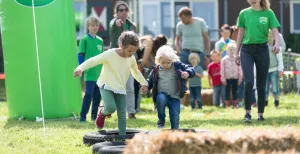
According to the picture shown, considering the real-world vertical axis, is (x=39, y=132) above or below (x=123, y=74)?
below

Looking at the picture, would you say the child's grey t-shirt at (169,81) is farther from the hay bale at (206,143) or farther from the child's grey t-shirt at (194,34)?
the child's grey t-shirt at (194,34)

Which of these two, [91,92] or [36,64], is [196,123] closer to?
[91,92]

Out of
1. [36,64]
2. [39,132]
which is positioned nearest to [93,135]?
[39,132]

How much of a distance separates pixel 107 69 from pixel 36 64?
312cm

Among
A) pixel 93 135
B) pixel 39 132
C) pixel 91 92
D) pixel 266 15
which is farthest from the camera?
pixel 91 92

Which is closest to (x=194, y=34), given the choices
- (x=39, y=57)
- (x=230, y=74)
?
(x=230, y=74)

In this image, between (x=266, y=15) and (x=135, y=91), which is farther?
(x=135, y=91)

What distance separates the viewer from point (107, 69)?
933 centimetres

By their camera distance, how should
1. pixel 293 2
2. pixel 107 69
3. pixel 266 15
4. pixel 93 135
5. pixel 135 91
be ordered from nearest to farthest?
1. pixel 93 135
2. pixel 107 69
3. pixel 266 15
4. pixel 135 91
5. pixel 293 2

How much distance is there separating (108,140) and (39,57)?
3986mm

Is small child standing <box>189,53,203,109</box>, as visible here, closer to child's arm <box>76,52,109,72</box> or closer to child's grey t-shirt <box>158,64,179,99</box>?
child's grey t-shirt <box>158,64,179,99</box>

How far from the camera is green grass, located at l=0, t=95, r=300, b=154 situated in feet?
28.1

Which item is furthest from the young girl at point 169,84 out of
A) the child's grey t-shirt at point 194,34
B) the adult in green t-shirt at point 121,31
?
the child's grey t-shirt at point 194,34

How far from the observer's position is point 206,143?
5.71 meters
